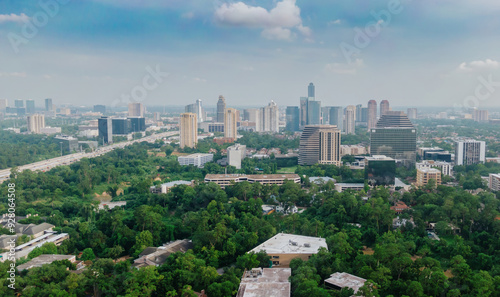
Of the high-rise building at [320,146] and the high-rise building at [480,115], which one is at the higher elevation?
the high-rise building at [480,115]

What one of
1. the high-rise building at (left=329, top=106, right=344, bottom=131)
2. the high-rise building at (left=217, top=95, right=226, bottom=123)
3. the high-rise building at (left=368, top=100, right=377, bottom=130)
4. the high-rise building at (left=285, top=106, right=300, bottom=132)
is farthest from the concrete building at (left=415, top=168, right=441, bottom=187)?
the high-rise building at (left=285, top=106, right=300, bottom=132)

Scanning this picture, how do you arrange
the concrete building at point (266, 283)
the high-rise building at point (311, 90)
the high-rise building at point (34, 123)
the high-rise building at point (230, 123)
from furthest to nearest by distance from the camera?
the high-rise building at point (311, 90) → the high-rise building at point (34, 123) → the high-rise building at point (230, 123) → the concrete building at point (266, 283)

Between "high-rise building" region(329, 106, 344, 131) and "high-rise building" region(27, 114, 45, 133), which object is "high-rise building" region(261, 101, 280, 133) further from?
"high-rise building" region(27, 114, 45, 133)

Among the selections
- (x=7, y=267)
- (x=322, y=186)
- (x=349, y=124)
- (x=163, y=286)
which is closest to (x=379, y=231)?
(x=322, y=186)

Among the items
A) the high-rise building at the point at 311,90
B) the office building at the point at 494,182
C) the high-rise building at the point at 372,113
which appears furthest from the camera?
the high-rise building at the point at 311,90

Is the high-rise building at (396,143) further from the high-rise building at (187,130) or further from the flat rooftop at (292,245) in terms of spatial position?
the high-rise building at (187,130)

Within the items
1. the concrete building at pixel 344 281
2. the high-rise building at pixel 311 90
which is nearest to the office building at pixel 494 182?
the concrete building at pixel 344 281

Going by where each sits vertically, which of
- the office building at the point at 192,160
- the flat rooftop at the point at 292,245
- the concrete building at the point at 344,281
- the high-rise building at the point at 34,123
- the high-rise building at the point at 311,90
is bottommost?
the concrete building at the point at 344,281

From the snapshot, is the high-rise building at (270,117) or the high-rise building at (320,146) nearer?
the high-rise building at (320,146)

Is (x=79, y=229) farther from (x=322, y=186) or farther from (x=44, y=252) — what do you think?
(x=322, y=186)
